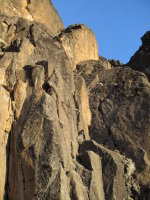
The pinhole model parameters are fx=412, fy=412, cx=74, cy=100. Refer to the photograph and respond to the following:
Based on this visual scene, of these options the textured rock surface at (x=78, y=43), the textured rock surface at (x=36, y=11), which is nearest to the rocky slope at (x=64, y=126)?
the textured rock surface at (x=78, y=43)

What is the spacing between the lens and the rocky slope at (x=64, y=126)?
18297mm

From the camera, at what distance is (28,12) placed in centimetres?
3806

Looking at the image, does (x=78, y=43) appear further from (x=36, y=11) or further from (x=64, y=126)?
(x=64, y=126)

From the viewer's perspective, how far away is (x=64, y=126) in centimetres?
2069

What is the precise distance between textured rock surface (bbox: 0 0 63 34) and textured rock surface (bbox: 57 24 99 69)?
7.88ft

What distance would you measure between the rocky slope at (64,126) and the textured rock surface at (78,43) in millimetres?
2268

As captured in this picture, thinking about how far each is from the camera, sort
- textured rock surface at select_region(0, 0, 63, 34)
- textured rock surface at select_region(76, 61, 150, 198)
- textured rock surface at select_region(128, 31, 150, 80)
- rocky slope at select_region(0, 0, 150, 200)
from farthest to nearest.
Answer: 1. textured rock surface at select_region(0, 0, 63, 34)
2. textured rock surface at select_region(128, 31, 150, 80)
3. textured rock surface at select_region(76, 61, 150, 198)
4. rocky slope at select_region(0, 0, 150, 200)

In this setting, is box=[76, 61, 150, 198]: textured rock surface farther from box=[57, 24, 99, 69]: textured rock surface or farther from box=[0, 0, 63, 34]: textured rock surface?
box=[0, 0, 63, 34]: textured rock surface

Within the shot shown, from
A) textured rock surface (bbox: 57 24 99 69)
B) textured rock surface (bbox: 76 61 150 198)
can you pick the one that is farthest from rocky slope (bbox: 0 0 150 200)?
textured rock surface (bbox: 57 24 99 69)

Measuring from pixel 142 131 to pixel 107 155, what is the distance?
385cm

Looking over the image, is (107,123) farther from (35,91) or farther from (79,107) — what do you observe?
(35,91)

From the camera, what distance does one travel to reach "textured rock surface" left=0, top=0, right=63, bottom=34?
119 feet

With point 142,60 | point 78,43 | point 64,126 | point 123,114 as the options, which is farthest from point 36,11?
point 64,126

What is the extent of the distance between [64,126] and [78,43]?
50.9 ft
